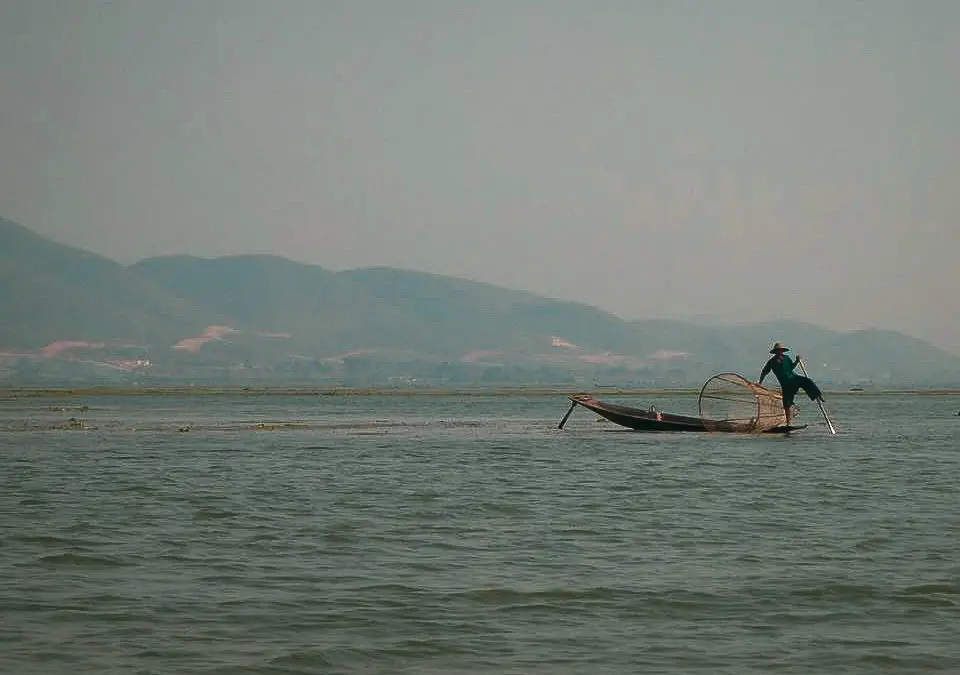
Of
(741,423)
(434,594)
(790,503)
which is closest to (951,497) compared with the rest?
(790,503)

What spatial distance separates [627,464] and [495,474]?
4.56 metres

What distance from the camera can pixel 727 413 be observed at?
160ft

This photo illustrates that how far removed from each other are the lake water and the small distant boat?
37.5ft

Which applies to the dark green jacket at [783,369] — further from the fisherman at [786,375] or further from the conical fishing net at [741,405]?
the conical fishing net at [741,405]

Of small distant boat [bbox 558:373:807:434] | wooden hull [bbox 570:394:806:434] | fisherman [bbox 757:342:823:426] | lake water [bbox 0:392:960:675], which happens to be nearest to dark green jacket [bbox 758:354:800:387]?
fisherman [bbox 757:342:823:426]

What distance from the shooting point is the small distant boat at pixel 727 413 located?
45.3 metres

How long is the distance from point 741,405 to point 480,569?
3226cm

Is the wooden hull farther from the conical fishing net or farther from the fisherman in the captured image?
→ the fisherman

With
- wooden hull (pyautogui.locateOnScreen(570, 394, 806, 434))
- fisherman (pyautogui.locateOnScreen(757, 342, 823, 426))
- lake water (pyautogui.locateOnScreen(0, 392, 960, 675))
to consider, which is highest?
fisherman (pyautogui.locateOnScreen(757, 342, 823, 426))

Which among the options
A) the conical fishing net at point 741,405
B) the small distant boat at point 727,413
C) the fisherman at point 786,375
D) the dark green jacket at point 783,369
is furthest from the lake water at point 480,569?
the small distant boat at point 727,413

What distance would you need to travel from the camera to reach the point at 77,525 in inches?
834

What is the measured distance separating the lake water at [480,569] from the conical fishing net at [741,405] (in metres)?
10.9

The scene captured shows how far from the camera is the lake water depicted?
12.4 m

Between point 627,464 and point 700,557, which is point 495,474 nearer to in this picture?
point 627,464
